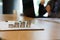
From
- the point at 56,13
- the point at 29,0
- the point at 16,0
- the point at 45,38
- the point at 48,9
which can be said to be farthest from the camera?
the point at 16,0

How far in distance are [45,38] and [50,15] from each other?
2.99ft

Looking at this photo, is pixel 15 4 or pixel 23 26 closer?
pixel 23 26

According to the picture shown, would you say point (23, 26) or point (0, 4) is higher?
point (0, 4)

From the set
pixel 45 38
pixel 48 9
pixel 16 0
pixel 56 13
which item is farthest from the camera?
pixel 16 0

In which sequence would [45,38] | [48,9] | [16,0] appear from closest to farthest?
[45,38], [48,9], [16,0]

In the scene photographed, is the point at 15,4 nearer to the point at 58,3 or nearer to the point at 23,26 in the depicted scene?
the point at 58,3

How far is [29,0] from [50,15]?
1.44ft

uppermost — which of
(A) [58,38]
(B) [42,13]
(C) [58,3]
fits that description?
(C) [58,3]

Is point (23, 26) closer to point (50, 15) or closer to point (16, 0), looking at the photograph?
point (50, 15)

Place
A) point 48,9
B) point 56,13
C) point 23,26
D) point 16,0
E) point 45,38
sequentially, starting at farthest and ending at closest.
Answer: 1. point 16,0
2. point 56,13
3. point 48,9
4. point 23,26
5. point 45,38

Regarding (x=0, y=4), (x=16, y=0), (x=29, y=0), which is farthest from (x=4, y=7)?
(x=29, y=0)

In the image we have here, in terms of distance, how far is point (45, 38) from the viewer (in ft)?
1.97

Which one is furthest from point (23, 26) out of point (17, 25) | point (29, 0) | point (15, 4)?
point (15, 4)

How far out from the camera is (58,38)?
0.61 meters
